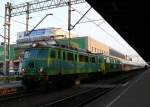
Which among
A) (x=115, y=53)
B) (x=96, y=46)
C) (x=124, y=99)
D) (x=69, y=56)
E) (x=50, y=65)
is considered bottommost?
(x=124, y=99)

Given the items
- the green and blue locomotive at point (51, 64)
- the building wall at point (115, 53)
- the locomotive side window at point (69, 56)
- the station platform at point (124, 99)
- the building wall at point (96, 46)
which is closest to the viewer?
the station platform at point (124, 99)

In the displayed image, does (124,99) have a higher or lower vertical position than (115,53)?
lower

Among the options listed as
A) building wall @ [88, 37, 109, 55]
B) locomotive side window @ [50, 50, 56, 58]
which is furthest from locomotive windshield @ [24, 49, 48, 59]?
building wall @ [88, 37, 109, 55]

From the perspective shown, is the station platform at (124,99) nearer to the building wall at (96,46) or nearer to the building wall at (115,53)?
the building wall at (96,46)

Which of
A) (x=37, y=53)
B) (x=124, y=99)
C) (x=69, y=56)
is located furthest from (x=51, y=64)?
(x=124, y=99)

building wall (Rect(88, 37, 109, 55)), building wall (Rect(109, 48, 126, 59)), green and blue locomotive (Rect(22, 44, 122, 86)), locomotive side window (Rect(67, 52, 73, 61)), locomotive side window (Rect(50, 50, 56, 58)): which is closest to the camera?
green and blue locomotive (Rect(22, 44, 122, 86))

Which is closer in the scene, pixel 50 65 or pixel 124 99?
pixel 124 99

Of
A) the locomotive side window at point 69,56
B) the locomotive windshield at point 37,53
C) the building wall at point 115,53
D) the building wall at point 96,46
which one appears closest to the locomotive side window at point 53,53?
the locomotive windshield at point 37,53

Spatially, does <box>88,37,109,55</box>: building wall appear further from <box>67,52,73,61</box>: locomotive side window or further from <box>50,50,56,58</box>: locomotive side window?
<box>50,50,56,58</box>: locomotive side window

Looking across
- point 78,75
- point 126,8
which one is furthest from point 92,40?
point 126,8

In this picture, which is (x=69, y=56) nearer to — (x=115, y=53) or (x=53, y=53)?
(x=53, y=53)

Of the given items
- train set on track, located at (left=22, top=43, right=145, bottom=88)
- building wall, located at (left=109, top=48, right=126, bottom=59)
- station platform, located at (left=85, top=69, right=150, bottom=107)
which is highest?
building wall, located at (left=109, top=48, right=126, bottom=59)

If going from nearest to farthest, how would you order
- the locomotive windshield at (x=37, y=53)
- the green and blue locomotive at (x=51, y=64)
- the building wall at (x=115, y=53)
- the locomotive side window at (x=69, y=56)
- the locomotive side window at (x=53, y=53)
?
the green and blue locomotive at (x=51, y=64) → the locomotive windshield at (x=37, y=53) → the locomotive side window at (x=53, y=53) → the locomotive side window at (x=69, y=56) → the building wall at (x=115, y=53)

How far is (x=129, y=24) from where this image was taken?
35000 mm
